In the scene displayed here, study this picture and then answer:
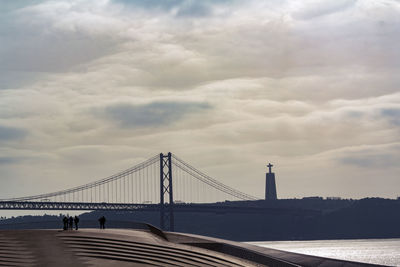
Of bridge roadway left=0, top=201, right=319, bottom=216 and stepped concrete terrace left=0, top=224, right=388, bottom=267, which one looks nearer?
stepped concrete terrace left=0, top=224, right=388, bottom=267

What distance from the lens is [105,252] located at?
1496 inches

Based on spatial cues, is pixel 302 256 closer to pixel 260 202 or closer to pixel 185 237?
pixel 185 237

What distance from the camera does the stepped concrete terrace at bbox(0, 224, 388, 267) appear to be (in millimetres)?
35719

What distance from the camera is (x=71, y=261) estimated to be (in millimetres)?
35156

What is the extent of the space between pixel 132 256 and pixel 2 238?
7.11 metres

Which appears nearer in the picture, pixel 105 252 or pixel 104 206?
pixel 105 252

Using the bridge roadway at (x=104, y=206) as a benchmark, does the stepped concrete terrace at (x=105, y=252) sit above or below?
below

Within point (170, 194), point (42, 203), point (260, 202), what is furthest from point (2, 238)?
point (260, 202)

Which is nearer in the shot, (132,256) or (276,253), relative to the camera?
(132,256)

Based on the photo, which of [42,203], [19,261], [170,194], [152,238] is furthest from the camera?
[170,194]

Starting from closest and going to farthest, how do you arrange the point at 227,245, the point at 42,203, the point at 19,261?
1. the point at 19,261
2. the point at 227,245
3. the point at 42,203

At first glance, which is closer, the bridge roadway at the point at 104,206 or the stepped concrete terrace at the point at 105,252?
the stepped concrete terrace at the point at 105,252

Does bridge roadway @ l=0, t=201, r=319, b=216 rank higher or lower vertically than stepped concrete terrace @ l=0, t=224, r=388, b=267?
higher

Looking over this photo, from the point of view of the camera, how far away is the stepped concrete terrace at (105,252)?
3572cm
